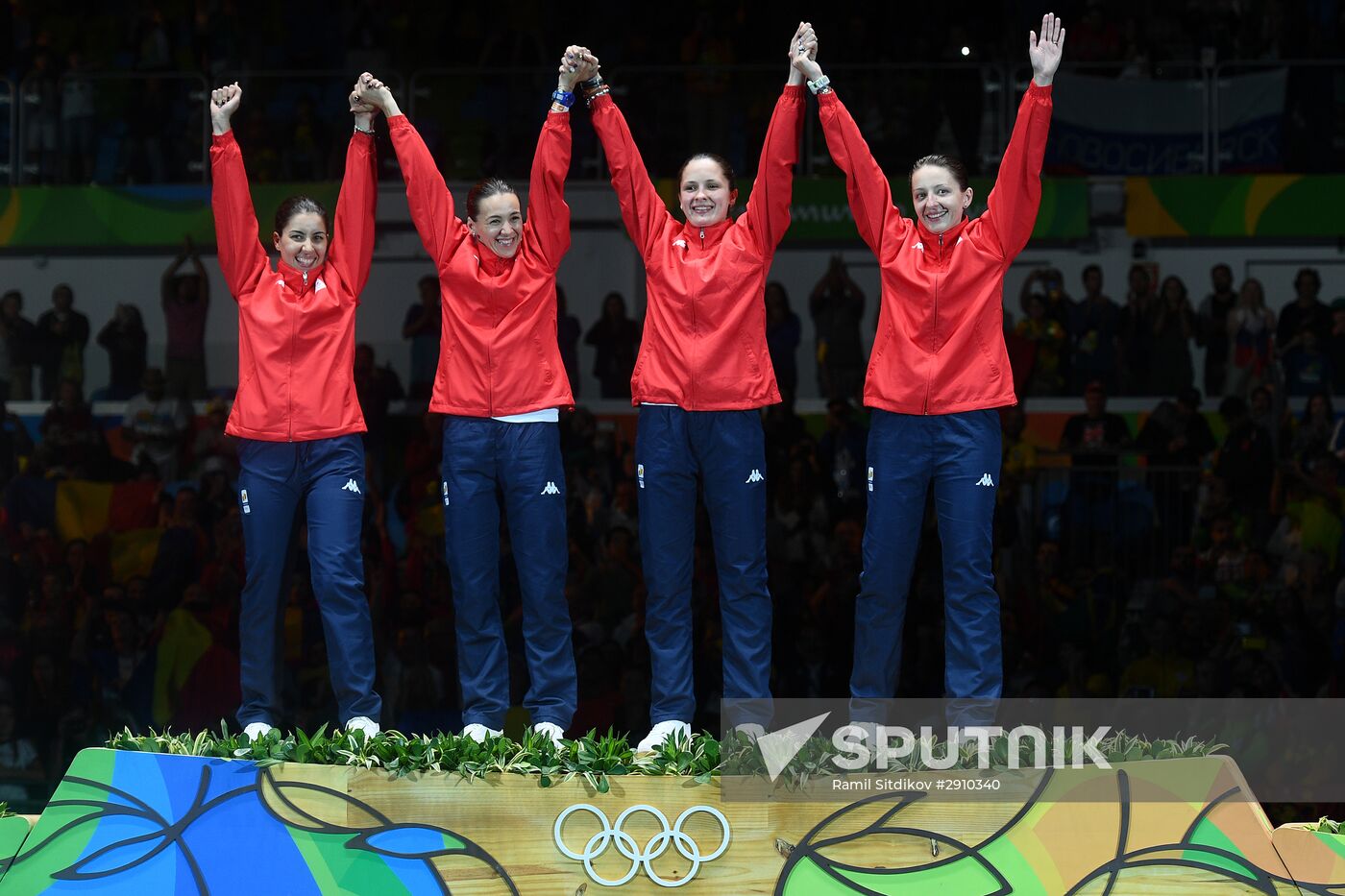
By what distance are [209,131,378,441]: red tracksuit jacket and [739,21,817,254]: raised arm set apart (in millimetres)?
1344

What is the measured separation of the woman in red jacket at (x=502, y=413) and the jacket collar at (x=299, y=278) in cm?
43

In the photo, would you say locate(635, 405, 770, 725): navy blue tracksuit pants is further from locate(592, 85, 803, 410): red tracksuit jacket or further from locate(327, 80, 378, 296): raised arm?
locate(327, 80, 378, 296): raised arm

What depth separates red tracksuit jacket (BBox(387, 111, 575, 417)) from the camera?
5.55m

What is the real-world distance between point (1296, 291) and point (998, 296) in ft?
18.7

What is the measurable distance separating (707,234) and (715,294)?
0.25m

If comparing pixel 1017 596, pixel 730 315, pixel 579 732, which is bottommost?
pixel 579 732

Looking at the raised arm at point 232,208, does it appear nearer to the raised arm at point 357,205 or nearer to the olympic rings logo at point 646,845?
the raised arm at point 357,205

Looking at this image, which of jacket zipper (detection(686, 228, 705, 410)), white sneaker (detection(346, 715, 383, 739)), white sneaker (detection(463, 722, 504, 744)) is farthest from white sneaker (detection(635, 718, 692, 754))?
jacket zipper (detection(686, 228, 705, 410))

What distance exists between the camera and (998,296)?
5480 mm

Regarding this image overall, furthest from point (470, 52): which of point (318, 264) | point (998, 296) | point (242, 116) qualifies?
point (998, 296)

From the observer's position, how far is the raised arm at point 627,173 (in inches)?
220

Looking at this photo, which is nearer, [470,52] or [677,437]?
[677,437]

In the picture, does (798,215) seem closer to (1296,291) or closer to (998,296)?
(1296,291)

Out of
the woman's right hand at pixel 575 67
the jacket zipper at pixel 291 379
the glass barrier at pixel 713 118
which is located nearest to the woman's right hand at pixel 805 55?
the woman's right hand at pixel 575 67
